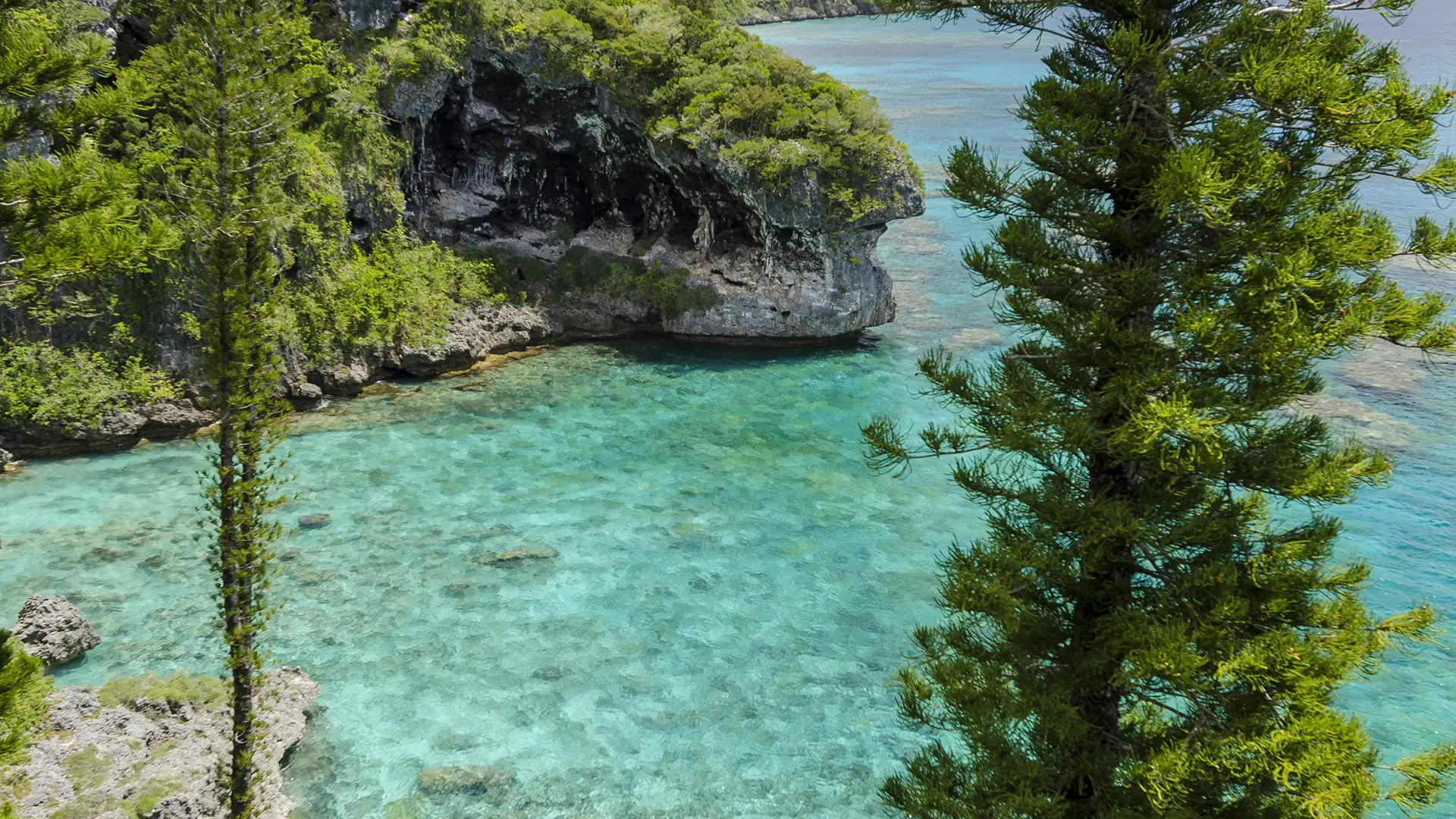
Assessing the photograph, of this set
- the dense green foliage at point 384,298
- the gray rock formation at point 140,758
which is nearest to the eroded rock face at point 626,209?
the dense green foliage at point 384,298

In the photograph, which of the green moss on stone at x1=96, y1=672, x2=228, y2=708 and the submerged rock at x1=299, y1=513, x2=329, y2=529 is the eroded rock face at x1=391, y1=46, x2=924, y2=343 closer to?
the submerged rock at x1=299, y1=513, x2=329, y2=529

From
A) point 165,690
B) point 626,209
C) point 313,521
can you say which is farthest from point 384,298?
point 165,690

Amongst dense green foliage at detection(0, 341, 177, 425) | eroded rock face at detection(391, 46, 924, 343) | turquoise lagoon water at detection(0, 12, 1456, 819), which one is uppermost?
eroded rock face at detection(391, 46, 924, 343)

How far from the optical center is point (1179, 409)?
341 inches

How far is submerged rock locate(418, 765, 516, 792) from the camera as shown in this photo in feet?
48.9

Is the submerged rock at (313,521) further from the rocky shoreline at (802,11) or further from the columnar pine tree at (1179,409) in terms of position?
the rocky shoreline at (802,11)

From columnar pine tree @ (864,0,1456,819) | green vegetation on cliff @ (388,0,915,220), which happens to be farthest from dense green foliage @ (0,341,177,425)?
columnar pine tree @ (864,0,1456,819)

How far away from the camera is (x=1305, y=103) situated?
880cm

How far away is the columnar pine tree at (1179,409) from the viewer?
873 cm

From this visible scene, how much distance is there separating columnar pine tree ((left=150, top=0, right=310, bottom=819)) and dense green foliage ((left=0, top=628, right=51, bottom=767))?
278cm

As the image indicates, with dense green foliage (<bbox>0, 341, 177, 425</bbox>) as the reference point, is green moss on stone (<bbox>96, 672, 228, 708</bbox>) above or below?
below

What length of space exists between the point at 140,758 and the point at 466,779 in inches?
181

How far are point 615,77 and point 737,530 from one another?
17.9 metres

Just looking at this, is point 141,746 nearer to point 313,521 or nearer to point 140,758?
point 140,758
